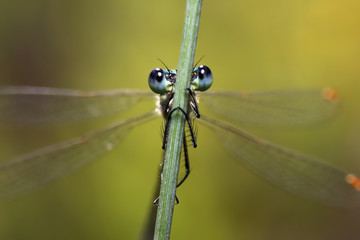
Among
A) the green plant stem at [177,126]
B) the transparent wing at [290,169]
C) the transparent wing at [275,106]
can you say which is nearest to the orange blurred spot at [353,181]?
the transparent wing at [290,169]

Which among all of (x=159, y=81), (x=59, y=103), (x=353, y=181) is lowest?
(x=353, y=181)

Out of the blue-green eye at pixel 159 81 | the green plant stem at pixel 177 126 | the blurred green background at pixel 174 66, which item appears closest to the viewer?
the green plant stem at pixel 177 126

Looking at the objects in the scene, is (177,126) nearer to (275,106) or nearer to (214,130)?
(214,130)

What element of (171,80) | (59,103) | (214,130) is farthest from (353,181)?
(59,103)

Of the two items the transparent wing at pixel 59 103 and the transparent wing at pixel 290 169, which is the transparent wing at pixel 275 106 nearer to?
the transparent wing at pixel 290 169

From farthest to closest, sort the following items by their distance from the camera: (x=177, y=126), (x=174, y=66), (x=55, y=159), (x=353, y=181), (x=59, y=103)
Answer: (x=174, y=66) < (x=59, y=103) < (x=55, y=159) < (x=353, y=181) < (x=177, y=126)

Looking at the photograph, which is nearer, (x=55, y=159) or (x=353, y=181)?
(x=353, y=181)

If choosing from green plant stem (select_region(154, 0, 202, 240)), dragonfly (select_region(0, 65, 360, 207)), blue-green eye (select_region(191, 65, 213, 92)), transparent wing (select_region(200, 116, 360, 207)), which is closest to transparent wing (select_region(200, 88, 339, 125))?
dragonfly (select_region(0, 65, 360, 207))

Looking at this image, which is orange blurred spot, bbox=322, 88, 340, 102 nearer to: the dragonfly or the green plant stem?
the dragonfly
